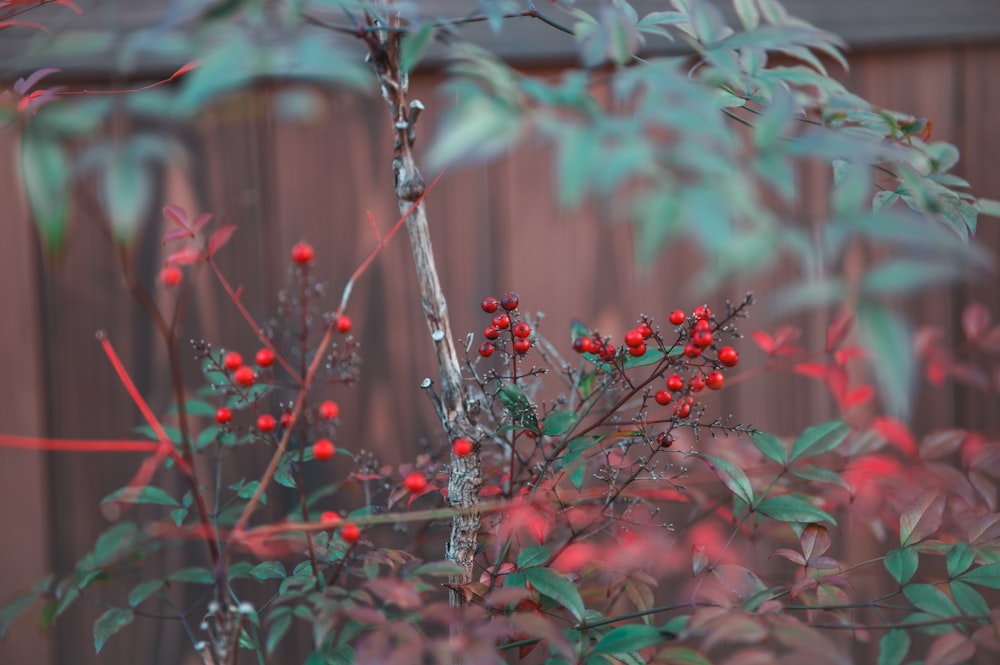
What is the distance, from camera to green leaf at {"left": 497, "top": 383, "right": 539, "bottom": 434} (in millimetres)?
662

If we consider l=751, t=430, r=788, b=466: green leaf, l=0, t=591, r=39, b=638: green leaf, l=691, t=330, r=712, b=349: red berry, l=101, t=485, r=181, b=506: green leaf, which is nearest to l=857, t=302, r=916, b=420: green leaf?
l=691, t=330, r=712, b=349: red berry

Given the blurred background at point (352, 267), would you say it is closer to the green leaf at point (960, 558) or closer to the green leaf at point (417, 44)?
the green leaf at point (960, 558)

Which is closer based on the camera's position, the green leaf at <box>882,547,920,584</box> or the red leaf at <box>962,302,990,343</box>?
the green leaf at <box>882,547,920,584</box>

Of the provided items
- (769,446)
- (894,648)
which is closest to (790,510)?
(769,446)

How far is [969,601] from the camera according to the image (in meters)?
0.60

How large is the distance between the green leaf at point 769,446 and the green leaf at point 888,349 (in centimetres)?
37

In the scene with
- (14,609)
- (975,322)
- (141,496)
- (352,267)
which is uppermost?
(352,267)

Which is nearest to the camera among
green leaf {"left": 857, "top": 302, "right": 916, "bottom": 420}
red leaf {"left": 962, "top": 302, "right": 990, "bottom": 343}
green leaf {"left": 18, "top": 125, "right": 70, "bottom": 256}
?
green leaf {"left": 857, "top": 302, "right": 916, "bottom": 420}

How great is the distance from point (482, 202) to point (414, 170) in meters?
0.56

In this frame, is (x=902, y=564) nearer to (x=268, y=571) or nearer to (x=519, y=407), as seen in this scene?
(x=519, y=407)

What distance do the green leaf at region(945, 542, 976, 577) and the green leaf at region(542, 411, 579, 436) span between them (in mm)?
341

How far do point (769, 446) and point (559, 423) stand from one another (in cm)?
22

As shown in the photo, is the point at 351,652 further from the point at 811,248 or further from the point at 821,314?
the point at 821,314

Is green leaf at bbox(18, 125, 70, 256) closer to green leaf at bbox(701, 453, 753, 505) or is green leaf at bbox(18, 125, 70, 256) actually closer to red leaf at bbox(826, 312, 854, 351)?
green leaf at bbox(701, 453, 753, 505)
